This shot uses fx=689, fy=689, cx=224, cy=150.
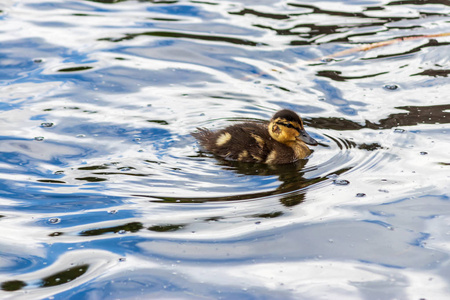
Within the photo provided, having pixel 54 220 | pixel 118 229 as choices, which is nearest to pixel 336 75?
pixel 118 229

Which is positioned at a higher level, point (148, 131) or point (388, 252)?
point (148, 131)

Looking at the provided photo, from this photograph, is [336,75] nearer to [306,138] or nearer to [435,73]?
[435,73]

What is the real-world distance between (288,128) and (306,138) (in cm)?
16

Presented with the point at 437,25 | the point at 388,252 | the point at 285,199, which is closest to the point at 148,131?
the point at 285,199

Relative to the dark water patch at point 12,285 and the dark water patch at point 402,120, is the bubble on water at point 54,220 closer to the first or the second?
the dark water patch at point 12,285

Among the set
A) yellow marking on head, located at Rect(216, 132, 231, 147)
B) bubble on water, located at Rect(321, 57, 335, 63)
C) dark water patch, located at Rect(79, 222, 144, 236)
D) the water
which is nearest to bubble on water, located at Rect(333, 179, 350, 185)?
the water

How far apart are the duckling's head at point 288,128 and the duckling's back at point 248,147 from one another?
0.24 ft

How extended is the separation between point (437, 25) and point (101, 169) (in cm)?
449

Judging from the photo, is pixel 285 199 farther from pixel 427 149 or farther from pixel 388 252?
pixel 427 149

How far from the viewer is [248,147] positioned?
17.1 ft

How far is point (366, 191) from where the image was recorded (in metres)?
4.44

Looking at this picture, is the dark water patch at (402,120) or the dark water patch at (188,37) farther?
the dark water patch at (188,37)

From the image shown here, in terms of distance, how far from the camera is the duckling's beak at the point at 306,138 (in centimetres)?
515

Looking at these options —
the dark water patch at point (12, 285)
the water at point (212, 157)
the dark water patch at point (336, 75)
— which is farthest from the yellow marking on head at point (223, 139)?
the dark water patch at point (12, 285)
